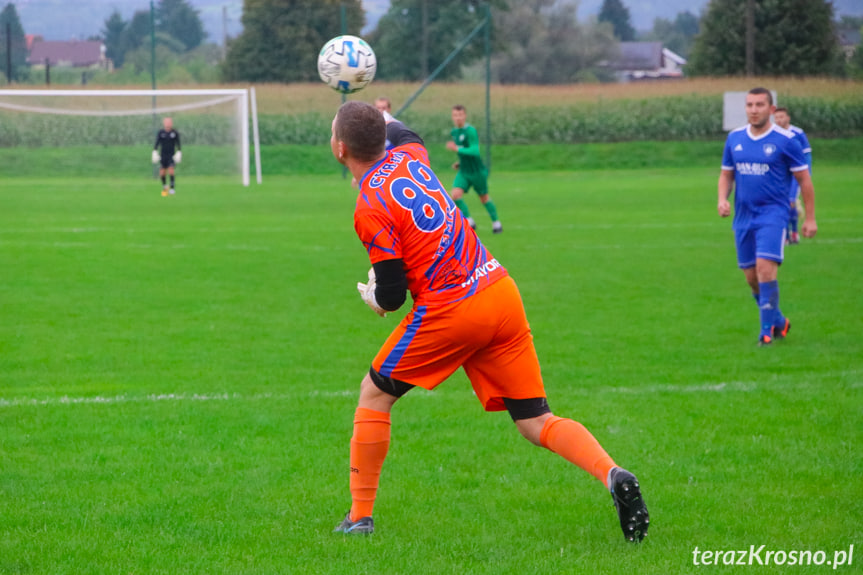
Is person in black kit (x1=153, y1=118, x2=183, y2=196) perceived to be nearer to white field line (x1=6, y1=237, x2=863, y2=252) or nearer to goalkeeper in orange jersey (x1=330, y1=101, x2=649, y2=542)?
white field line (x1=6, y1=237, x2=863, y2=252)

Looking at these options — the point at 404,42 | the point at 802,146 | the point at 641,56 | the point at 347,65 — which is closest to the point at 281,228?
the point at 802,146

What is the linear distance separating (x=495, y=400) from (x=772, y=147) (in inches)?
207

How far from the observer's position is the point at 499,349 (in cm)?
437

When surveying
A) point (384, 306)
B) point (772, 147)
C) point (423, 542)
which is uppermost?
point (772, 147)

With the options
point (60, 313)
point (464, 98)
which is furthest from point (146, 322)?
point (464, 98)

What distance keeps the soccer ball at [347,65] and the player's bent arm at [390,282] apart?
2383 millimetres

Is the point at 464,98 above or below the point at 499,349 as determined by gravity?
above

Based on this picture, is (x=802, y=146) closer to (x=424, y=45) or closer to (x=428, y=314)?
(x=428, y=314)

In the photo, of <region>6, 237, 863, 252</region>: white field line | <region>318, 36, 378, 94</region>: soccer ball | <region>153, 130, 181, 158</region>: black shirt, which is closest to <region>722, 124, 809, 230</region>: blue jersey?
<region>318, 36, 378, 94</region>: soccer ball

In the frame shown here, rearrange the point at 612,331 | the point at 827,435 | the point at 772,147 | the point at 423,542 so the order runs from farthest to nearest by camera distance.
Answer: the point at 612,331 < the point at 772,147 < the point at 827,435 < the point at 423,542

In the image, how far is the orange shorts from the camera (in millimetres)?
4250

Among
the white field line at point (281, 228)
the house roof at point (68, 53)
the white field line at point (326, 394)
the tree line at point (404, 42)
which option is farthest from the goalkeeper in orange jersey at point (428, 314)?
the house roof at point (68, 53)

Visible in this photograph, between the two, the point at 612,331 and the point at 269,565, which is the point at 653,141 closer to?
the point at 612,331

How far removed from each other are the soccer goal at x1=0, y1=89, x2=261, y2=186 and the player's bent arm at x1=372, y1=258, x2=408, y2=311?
27702mm
